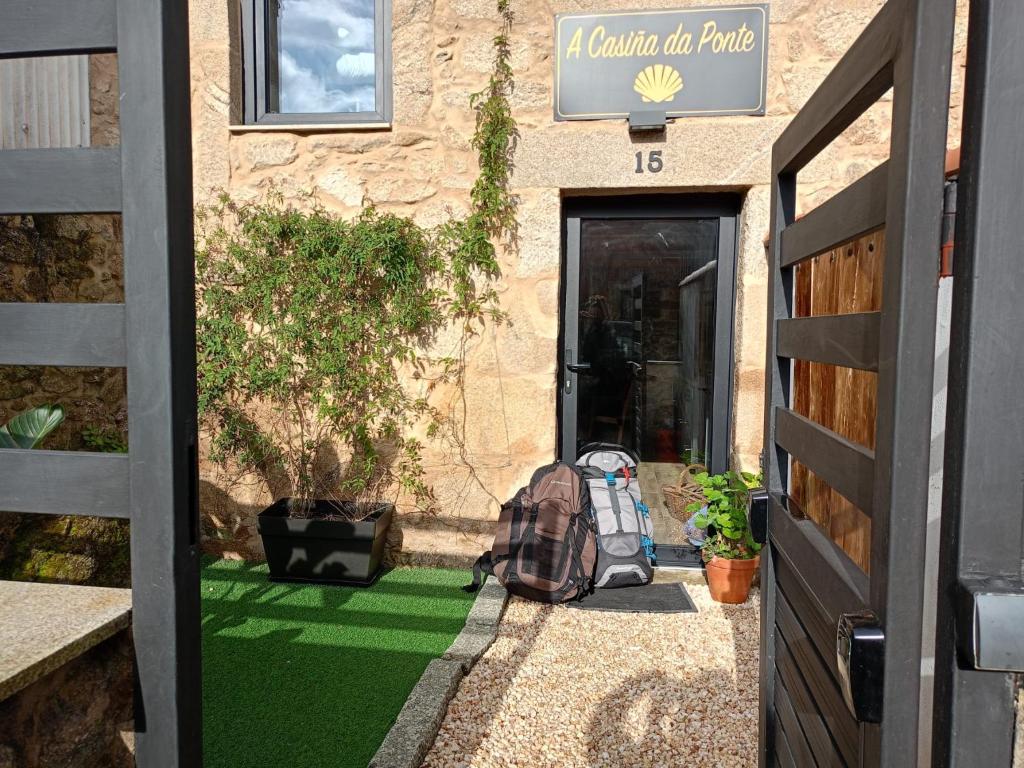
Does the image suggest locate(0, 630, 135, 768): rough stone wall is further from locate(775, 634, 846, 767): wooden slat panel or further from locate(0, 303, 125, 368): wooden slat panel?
locate(775, 634, 846, 767): wooden slat panel

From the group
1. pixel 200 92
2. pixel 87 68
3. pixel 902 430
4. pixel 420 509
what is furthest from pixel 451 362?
pixel 902 430

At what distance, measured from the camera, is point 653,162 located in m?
3.57

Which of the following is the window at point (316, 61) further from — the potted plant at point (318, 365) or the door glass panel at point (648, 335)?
the door glass panel at point (648, 335)

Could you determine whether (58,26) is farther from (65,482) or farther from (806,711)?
(806,711)

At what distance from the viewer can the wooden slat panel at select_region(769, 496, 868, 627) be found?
978 millimetres

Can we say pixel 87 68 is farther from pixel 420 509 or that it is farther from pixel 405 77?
pixel 420 509

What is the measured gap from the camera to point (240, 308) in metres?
3.87

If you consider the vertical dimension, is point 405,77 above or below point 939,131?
above

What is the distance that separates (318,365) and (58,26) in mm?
2821

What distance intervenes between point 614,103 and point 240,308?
7.55 feet

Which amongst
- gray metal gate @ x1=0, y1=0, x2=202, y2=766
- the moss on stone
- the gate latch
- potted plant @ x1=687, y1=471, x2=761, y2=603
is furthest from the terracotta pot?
gray metal gate @ x1=0, y1=0, x2=202, y2=766

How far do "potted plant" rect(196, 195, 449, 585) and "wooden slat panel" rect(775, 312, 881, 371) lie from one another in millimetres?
2603

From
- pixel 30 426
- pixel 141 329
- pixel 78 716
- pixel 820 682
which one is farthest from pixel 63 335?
pixel 820 682

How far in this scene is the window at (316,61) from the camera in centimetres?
384
